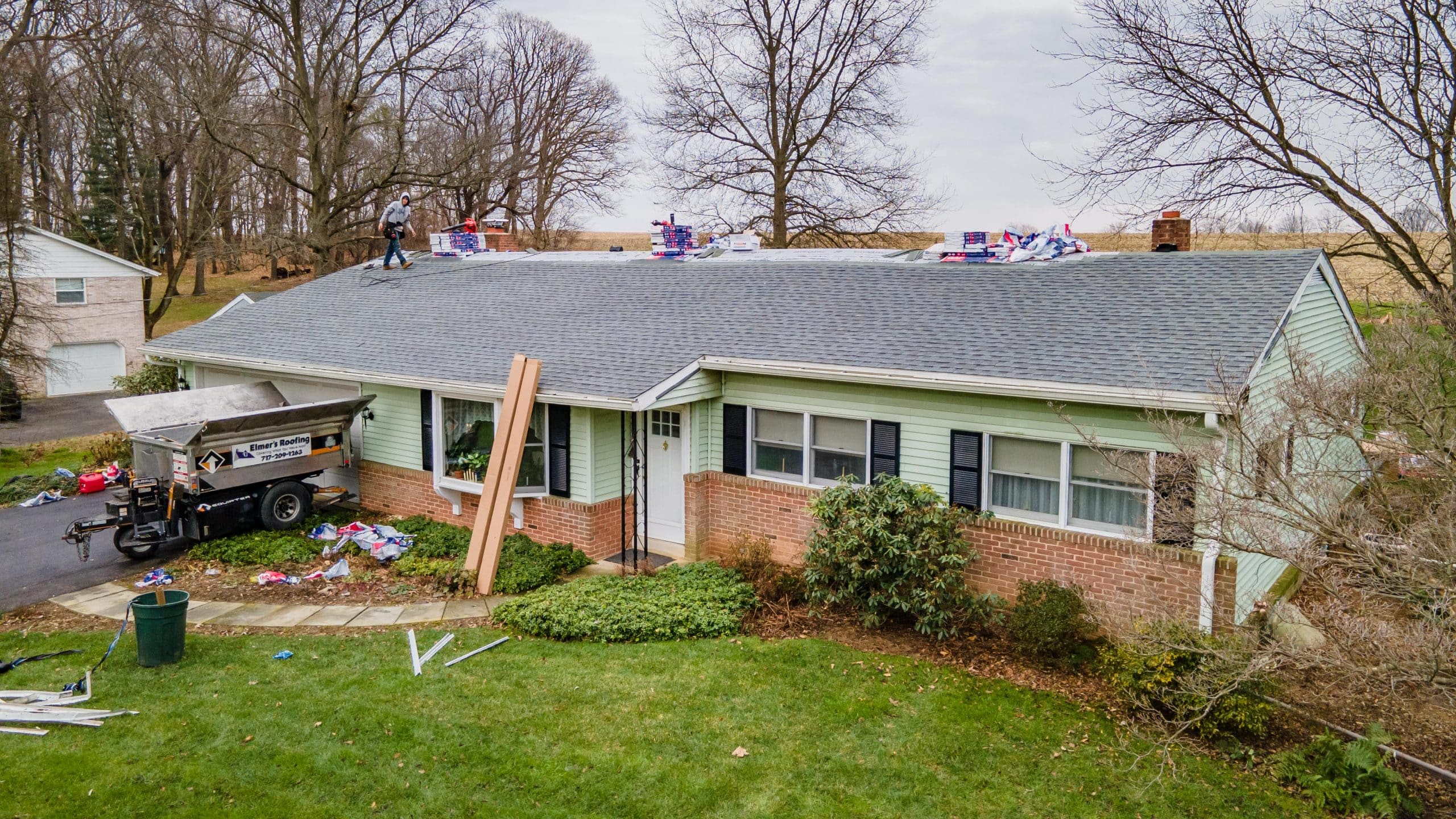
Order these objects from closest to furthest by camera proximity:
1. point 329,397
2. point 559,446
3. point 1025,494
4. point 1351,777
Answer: point 1351,777 → point 1025,494 → point 559,446 → point 329,397

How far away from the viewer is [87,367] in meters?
33.5

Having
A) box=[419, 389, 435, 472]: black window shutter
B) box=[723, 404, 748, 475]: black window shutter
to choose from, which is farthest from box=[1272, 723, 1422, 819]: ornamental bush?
box=[419, 389, 435, 472]: black window shutter

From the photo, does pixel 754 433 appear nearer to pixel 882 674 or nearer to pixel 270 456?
pixel 882 674

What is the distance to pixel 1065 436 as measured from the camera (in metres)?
10.9

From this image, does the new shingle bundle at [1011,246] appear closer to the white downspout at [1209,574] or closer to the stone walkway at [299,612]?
the white downspout at [1209,574]

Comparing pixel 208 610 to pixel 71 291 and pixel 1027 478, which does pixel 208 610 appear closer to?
pixel 1027 478

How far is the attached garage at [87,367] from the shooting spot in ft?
106

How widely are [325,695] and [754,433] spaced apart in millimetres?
6431

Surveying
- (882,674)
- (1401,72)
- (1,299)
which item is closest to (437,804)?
(882,674)

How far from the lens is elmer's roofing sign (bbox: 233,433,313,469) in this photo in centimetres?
1480

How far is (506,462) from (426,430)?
2.88m

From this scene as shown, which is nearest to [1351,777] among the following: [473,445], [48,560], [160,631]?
Result: [160,631]

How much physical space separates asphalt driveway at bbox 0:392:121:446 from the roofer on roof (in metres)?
9.87

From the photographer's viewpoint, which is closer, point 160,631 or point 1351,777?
point 1351,777
